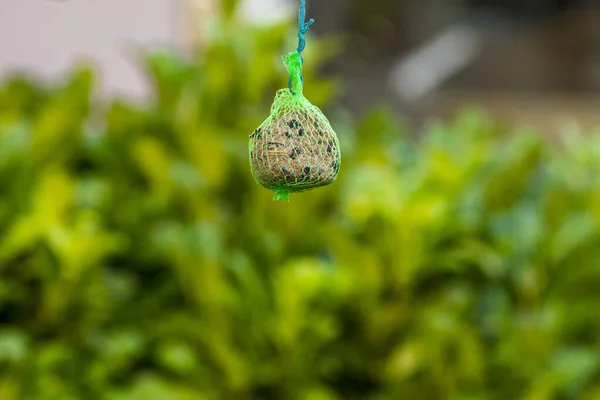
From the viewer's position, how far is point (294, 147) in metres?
0.84

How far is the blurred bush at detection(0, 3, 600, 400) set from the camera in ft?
5.39

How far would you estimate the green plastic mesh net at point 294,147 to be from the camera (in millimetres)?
804

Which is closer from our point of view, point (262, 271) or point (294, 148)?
point (294, 148)

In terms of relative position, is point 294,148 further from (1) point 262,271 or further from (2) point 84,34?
(2) point 84,34

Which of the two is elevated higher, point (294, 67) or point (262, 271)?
point (262, 271)

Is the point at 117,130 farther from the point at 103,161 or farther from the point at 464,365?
the point at 464,365

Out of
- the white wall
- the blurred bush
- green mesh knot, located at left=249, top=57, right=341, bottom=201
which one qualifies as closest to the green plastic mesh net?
green mesh knot, located at left=249, top=57, right=341, bottom=201

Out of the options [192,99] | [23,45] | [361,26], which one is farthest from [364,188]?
[361,26]

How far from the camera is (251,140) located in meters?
0.86

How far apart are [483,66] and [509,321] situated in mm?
4969

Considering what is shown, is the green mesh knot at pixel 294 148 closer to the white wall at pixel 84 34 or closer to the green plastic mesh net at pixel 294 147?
the green plastic mesh net at pixel 294 147

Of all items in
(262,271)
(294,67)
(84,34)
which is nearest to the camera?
(294,67)

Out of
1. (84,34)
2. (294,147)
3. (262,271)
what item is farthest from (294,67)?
(84,34)

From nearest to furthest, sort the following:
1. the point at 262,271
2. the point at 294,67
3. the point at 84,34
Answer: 1. the point at 294,67
2. the point at 262,271
3. the point at 84,34
